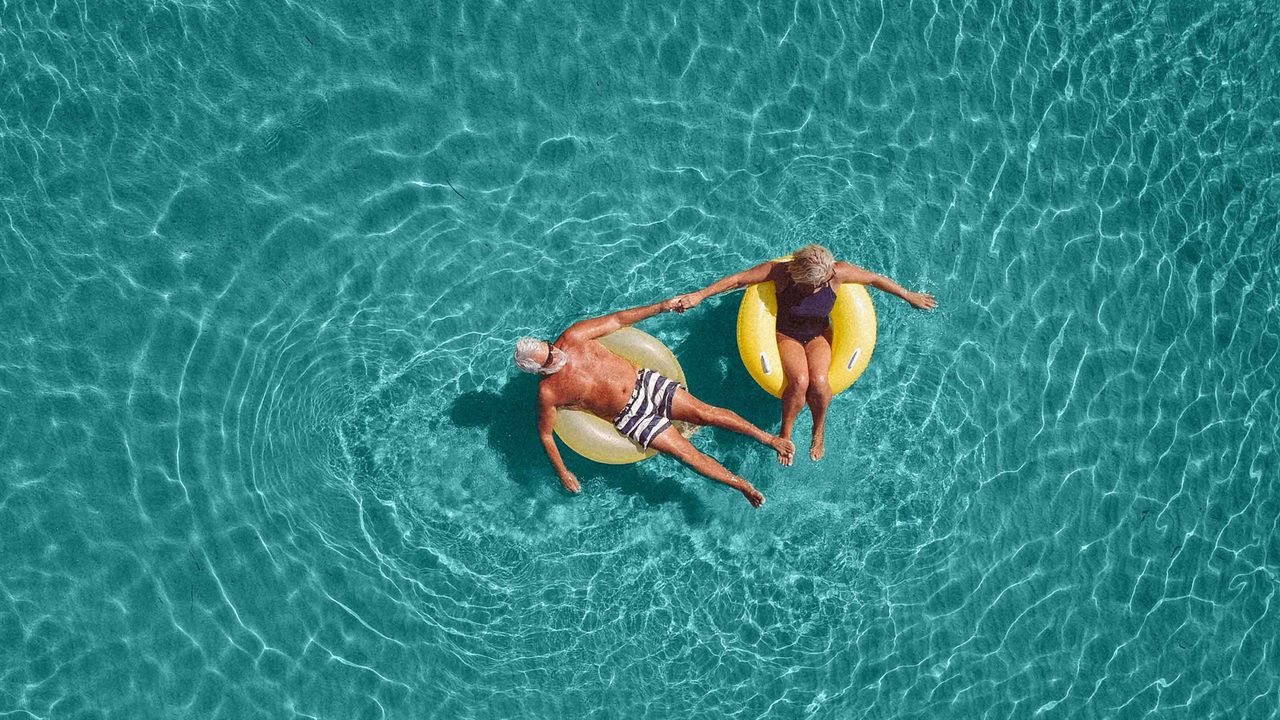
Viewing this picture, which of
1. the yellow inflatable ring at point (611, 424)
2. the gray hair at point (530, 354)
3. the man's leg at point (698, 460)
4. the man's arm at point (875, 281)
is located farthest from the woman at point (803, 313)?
the gray hair at point (530, 354)

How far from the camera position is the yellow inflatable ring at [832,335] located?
559 cm

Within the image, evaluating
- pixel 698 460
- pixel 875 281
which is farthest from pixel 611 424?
pixel 875 281

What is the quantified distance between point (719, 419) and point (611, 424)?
0.58m

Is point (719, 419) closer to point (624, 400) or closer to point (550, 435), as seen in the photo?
point (624, 400)

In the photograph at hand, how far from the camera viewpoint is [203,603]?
228 inches

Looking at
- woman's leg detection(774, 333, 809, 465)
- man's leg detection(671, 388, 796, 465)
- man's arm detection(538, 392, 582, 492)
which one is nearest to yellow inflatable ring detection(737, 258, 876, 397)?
woman's leg detection(774, 333, 809, 465)

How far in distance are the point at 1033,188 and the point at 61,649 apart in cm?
622

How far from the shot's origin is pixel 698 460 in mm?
5633

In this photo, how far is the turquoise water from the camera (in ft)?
19.1

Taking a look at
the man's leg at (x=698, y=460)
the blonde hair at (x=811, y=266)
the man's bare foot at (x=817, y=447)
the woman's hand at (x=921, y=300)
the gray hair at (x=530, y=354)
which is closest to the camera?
the gray hair at (x=530, y=354)

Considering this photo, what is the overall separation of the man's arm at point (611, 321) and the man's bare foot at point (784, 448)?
0.94m

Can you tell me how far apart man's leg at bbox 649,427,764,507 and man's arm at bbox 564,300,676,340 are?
62 cm

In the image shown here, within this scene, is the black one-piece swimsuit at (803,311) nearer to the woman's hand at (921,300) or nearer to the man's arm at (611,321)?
the woman's hand at (921,300)

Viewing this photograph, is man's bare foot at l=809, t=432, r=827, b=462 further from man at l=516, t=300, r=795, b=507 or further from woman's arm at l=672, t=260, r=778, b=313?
woman's arm at l=672, t=260, r=778, b=313
